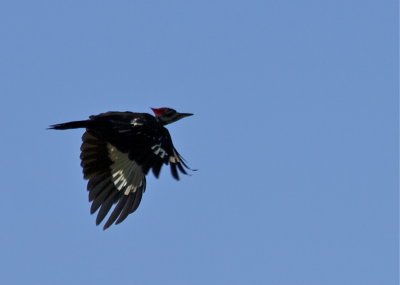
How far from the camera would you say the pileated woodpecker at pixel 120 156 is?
43.8 feet

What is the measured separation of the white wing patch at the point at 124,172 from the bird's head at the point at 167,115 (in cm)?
93

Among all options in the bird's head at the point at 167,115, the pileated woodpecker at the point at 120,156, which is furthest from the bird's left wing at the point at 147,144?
the bird's head at the point at 167,115

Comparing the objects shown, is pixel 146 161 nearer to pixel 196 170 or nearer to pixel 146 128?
pixel 146 128

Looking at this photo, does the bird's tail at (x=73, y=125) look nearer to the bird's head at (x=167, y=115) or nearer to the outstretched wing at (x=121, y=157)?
the outstretched wing at (x=121, y=157)

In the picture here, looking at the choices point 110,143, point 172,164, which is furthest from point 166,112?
point 172,164

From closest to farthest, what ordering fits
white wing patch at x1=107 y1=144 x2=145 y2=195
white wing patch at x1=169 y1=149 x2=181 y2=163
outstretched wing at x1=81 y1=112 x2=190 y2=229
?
white wing patch at x1=169 y1=149 x2=181 y2=163
outstretched wing at x1=81 y1=112 x2=190 y2=229
white wing patch at x1=107 y1=144 x2=145 y2=195

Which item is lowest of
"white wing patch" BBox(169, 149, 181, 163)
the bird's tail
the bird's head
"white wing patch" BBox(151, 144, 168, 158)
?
"white wing patch" BBox(169, 149, 181, 163)

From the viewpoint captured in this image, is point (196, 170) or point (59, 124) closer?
point (196, 170)

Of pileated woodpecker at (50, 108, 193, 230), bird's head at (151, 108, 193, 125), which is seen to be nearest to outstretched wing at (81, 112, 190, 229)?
pileated woodpecker at (50, 108, 193, 230)

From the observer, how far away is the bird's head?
14703 mm

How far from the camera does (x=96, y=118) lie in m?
13.7

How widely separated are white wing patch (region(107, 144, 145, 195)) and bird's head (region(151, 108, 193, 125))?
927mm

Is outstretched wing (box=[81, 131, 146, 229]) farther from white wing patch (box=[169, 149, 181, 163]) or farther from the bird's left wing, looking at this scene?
white wing patch (box=[169, 149, 181, 163])

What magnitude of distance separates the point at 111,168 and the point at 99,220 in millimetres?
976
